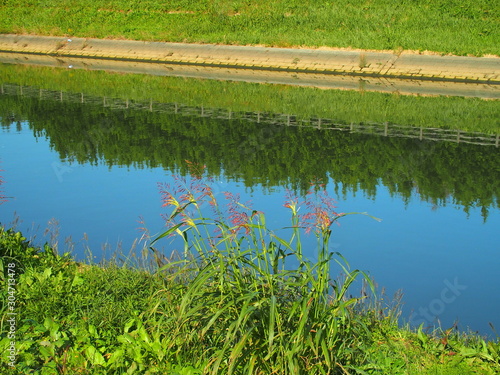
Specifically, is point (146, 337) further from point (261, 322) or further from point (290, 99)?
point (290, 99)

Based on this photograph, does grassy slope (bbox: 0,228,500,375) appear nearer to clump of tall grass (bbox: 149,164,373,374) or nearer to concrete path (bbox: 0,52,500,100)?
clump of tall grass (bbox: 149,164,373,374)

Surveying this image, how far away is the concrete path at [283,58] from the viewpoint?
2772 centimetres

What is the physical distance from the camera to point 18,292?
262 inches

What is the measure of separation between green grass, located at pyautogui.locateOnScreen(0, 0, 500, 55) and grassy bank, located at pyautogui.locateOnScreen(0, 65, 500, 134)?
19.5 ft

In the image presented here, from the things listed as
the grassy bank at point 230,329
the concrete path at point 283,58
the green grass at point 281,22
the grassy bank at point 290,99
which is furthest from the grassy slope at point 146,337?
the green grass at point 281,22

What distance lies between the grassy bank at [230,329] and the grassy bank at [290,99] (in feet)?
46.9

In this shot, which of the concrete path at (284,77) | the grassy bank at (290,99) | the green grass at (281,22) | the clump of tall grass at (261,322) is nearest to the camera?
the clump of tall grass at (261,322)

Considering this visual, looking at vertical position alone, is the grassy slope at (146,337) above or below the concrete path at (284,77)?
below

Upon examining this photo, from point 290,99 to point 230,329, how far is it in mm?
19031

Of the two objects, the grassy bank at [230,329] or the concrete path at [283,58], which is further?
the concrete path at [283,58]

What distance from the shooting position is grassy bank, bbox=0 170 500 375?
209 inches

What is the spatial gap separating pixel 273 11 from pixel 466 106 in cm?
1607

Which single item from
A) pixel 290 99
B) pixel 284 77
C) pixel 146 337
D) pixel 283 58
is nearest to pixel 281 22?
pixel 283 58

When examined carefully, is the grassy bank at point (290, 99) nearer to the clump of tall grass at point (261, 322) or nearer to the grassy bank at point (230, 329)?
the grassy bank at point (230, 329)
